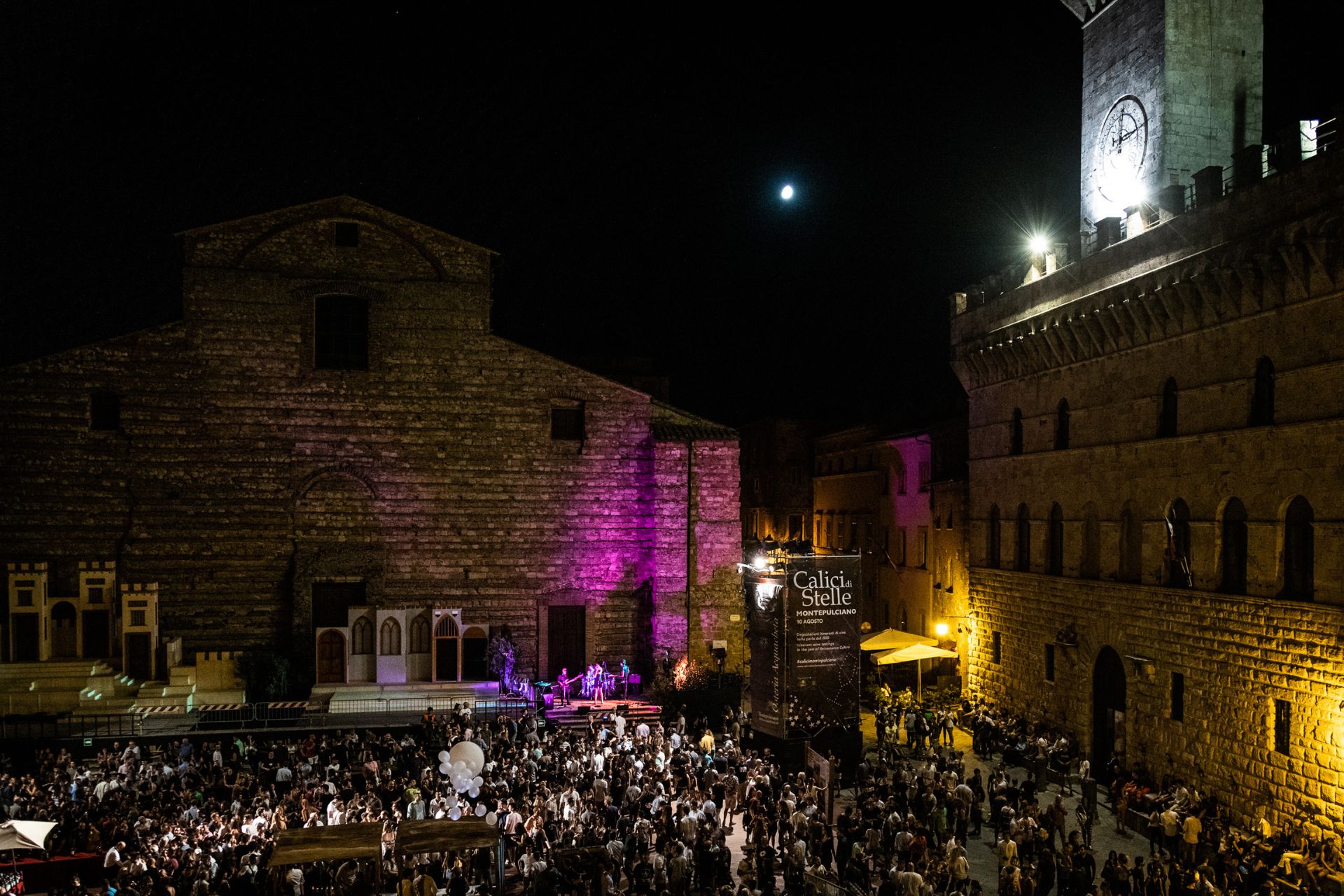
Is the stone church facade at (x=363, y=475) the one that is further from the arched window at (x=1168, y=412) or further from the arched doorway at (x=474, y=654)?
the arched window at (x=1168, y=412)

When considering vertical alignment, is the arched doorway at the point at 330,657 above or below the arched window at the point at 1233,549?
below

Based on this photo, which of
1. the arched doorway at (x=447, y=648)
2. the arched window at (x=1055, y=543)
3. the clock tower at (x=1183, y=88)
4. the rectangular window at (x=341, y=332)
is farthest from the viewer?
the rectangular window at (x=341, y=332)

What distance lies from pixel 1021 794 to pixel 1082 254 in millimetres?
13533

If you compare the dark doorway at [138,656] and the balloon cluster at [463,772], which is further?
the dark doorway at [138,656]

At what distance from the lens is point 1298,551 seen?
61.3 ft

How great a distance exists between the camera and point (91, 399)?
2975 centimetres

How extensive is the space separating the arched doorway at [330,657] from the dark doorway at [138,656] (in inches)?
175

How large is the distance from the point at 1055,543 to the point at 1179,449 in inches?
228

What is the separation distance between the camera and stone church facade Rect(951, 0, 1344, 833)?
18.0m

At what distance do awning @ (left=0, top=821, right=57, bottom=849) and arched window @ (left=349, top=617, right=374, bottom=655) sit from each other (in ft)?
48.6

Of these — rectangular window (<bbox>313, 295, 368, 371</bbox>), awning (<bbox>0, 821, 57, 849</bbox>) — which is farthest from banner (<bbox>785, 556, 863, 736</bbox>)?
rectangular window (<bbox>313, 295, 368, 371</bbox>)

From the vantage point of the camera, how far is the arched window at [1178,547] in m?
21.4

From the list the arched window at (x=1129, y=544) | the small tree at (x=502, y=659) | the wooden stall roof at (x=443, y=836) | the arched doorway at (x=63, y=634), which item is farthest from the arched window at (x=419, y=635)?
the arched window at (x=1129, y=544)

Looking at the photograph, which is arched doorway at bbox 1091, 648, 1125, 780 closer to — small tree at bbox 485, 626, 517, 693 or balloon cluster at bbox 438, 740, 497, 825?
balloon cluster at bbox 438, 740, 497, 825
